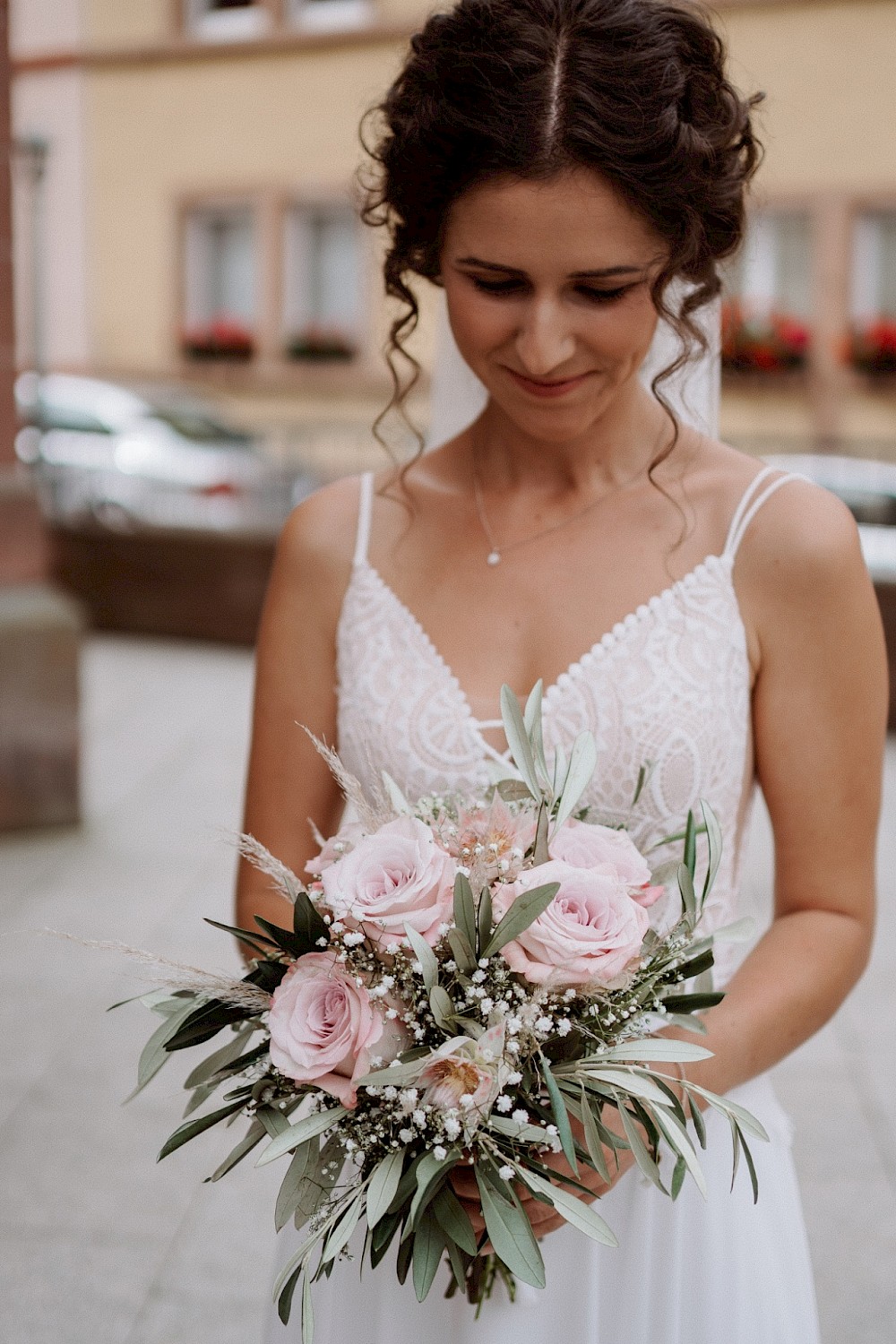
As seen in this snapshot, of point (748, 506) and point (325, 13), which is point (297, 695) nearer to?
point (748, 506)

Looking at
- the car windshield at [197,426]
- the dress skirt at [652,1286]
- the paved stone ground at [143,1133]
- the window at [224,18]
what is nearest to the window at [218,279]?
the window at [224,18]

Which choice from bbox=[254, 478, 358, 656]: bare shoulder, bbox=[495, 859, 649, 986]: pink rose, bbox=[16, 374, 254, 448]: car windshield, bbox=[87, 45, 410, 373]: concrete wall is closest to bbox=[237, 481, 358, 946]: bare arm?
bbox=[254, 478, 358, 656]: bare shoulder

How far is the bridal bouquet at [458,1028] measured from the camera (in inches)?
52.3

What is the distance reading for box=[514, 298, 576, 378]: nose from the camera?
5.69ft

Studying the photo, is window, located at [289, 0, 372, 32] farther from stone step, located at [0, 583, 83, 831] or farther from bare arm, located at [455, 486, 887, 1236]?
bare arm, located at [455, 486, 887, 1236]

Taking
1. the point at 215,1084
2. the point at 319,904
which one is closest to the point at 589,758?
the point at 319,904

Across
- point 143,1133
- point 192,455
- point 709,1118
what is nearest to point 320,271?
point 192,455

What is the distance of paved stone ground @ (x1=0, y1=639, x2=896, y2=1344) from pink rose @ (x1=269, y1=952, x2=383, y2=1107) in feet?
1.54

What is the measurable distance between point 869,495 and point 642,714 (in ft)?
30.1

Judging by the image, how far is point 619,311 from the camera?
1768mm

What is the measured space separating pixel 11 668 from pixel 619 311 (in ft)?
15.1

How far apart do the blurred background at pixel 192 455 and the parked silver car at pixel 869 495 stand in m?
0.05

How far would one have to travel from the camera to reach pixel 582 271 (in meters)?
1.72

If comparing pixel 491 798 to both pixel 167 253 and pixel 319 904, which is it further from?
pixel 167 253
